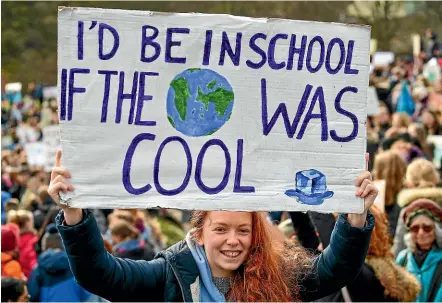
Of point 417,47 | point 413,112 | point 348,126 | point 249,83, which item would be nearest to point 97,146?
point 249,83

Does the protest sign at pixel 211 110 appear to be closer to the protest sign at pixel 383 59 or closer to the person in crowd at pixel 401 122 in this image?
the person in crowd at pixel 401 122

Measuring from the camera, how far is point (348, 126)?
4379 mm

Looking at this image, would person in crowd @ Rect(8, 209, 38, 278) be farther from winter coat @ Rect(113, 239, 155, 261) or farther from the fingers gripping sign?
the fingers gripping sign

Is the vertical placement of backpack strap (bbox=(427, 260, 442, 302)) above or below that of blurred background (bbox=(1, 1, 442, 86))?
below

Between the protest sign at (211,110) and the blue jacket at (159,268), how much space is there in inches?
4.5

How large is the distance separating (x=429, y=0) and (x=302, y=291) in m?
29.9

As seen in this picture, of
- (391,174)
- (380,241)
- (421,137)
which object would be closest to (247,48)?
(380,241)

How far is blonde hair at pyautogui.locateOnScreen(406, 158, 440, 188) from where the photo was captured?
874 centimetres

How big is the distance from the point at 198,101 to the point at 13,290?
127 inches

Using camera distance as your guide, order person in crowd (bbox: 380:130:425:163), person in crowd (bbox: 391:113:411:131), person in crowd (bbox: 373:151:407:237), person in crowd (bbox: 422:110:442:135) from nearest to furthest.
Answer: person in crowd (bbox: 373:151:407:237)
person in crowd (bbox: 380:130:425:163)
person in crowd (bbox: 391:113:411:131)
person in crowd (bbox: 422:110:442:135)

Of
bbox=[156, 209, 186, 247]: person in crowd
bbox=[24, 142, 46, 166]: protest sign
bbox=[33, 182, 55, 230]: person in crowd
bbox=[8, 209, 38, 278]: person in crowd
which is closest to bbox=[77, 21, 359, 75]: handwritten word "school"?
bbox=[8, 209, 38, 278]: person in crowd

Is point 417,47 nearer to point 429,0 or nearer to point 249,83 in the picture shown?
point 429,0

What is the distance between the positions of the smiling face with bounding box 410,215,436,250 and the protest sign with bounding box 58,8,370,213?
2734 mm

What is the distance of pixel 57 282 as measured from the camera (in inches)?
314
